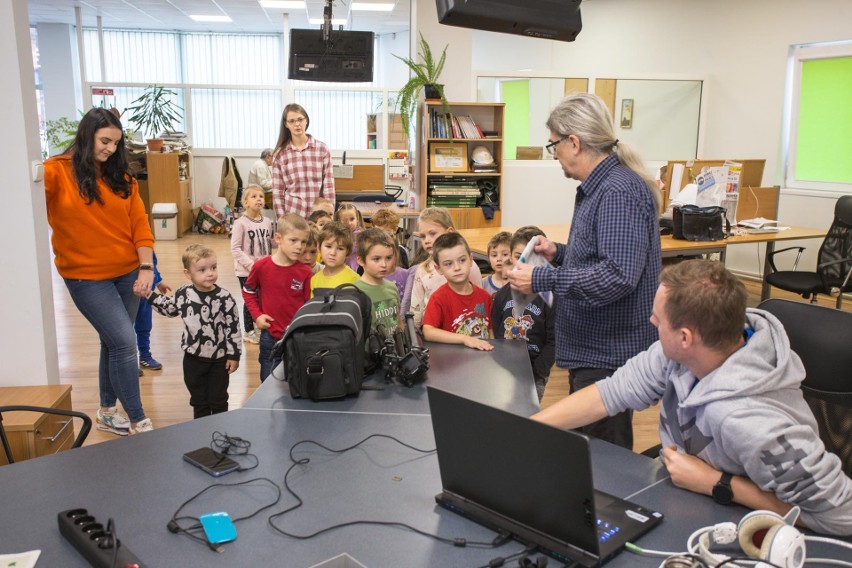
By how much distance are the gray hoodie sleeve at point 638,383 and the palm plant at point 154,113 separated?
455 inches

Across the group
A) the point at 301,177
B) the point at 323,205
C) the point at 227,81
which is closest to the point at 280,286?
the point at 323,205

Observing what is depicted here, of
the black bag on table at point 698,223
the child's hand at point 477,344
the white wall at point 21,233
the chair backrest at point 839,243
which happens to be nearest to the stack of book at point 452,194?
the black bag on table at point 698,223

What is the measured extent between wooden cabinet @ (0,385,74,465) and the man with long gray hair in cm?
206

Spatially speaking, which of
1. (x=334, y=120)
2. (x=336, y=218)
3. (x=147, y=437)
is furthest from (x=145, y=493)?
(x=334, y=120)

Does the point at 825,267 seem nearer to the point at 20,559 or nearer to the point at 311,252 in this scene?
the point at 311,252

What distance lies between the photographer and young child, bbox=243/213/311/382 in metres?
3.54

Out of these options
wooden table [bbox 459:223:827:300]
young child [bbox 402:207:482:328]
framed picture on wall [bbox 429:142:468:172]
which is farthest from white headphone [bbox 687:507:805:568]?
framed picture on wall [bbox 429:142:468:172]

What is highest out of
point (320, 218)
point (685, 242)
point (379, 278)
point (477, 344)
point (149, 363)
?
point (320, 218)

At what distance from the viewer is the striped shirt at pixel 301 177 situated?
521cm

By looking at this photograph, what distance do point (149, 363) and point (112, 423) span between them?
47.9 inches

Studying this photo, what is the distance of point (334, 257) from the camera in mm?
3461

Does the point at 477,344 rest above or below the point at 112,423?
above

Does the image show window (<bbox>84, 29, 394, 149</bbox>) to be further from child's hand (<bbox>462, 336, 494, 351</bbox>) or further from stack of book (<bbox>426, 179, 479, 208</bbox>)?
child's hand (<bbox>462, 336, 494, 351</bbox>)

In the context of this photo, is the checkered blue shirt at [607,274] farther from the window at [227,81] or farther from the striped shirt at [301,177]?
the window at [227,81]
